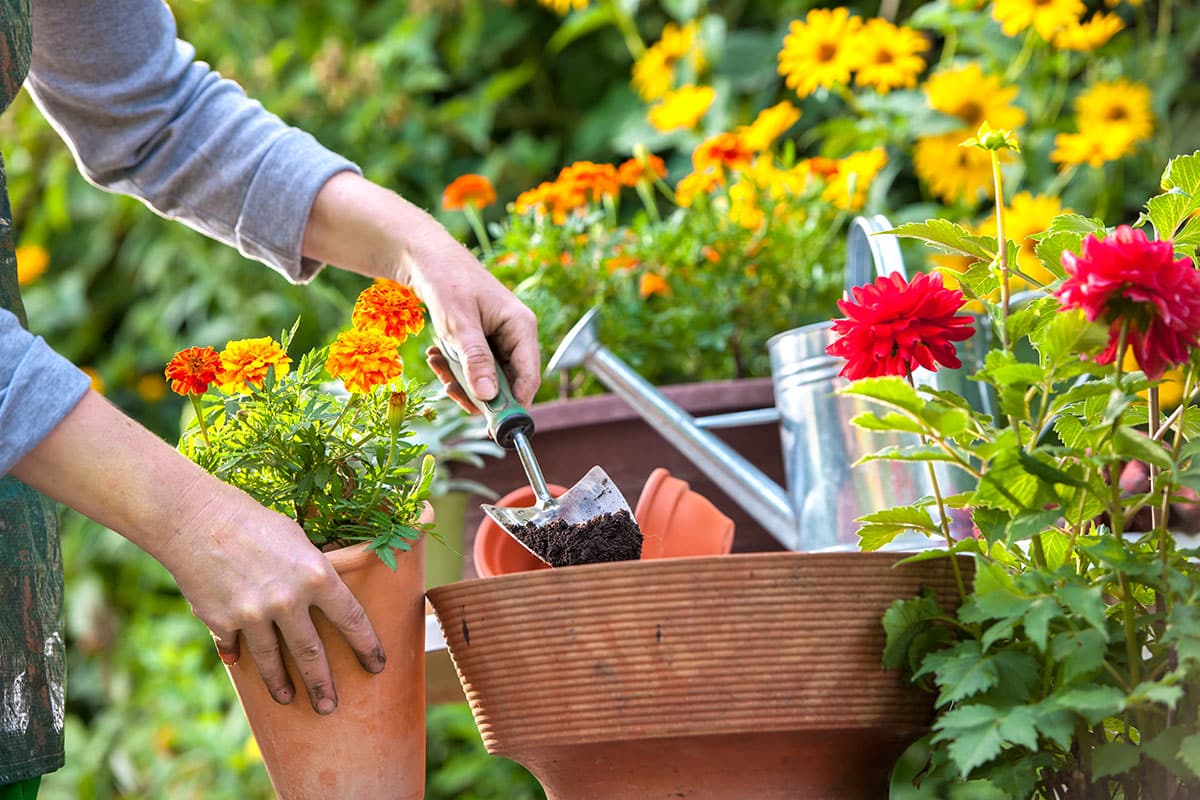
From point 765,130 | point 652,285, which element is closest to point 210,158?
point 652,285

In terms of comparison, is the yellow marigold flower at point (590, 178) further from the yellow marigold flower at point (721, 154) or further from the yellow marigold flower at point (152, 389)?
the yellow marigold flower at point (152, 389)

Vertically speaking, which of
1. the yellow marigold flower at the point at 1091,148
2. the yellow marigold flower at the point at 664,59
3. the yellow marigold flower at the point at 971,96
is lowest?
the yellow marigold flower at the point at 1091,148

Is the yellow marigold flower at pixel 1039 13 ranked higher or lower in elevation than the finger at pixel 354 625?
higher

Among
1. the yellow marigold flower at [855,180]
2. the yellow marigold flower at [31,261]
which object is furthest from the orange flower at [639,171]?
the yellow marigold flower at [31,261]

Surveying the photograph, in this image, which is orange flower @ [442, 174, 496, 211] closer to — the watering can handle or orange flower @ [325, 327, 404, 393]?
the watering can handle

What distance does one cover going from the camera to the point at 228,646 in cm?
76

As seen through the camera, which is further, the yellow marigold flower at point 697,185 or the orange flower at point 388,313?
the yellow marigold flower at point 697,185

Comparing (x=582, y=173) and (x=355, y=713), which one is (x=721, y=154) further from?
(x=355, y=713)

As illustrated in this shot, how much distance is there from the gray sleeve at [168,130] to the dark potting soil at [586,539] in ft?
1.10

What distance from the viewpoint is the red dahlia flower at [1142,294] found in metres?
0.61

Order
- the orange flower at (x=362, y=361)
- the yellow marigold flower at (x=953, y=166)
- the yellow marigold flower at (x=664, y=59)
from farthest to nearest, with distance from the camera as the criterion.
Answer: the yellow marigold flower at (x=664, y=59), the yellow marigold flower at (x=953, y=166), the orange flower at (x=362, y=361)

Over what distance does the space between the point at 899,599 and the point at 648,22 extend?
215cm

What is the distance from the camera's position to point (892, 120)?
81.8 inches

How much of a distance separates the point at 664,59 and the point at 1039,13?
2.15 ft
